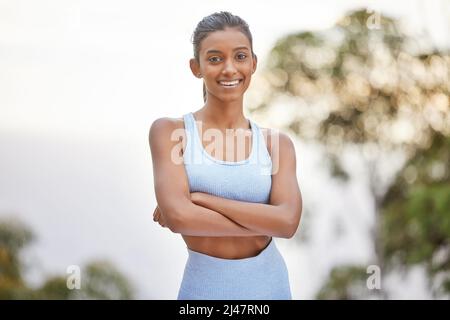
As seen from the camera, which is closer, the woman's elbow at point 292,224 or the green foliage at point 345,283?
the woman's elbow at point 292,224

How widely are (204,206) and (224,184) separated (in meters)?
0.07

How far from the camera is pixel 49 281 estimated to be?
6.75m

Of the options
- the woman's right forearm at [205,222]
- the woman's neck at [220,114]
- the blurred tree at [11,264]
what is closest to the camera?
the woman's right forearm at [205,222]

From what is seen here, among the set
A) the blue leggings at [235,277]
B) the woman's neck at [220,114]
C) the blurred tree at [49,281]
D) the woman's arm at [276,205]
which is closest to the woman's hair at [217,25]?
the woman's neck at [220,114]

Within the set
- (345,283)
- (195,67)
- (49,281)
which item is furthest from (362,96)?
(195,67)

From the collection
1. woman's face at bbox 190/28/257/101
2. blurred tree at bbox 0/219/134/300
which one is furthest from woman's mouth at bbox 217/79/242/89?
blurred tree at bbox 0/219/134/300

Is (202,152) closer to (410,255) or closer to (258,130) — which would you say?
(258,130)

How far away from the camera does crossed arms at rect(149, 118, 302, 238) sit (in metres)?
1.70

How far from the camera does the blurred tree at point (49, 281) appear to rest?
673 cm

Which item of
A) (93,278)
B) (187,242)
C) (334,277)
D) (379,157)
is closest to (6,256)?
(93,278)

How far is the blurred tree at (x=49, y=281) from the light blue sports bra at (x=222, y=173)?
514cm

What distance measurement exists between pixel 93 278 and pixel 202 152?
5458 mm

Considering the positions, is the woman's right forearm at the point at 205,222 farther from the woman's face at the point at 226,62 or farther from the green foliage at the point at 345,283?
the green foliage at the point at 345,283

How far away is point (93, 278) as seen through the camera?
6926mm
